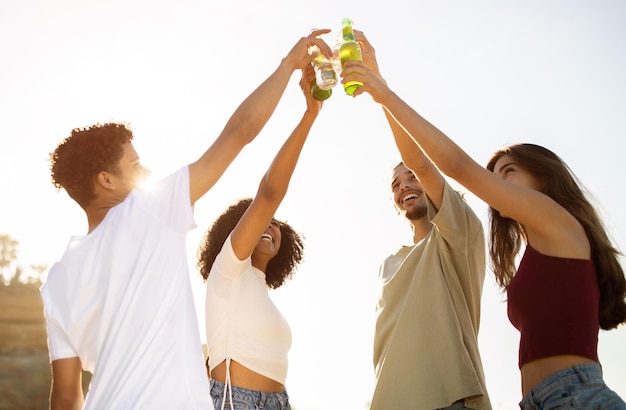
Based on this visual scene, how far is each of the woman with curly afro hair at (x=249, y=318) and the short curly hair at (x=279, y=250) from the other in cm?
58

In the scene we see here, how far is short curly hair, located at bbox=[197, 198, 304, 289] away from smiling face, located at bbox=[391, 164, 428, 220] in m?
1.14

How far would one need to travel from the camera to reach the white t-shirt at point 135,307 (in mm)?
A: 2205

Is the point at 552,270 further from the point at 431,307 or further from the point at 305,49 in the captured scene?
the point at 305,49

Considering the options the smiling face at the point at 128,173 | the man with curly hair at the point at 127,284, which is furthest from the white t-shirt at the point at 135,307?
the smiling face at the point at 128,173

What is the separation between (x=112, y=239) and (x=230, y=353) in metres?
1.37

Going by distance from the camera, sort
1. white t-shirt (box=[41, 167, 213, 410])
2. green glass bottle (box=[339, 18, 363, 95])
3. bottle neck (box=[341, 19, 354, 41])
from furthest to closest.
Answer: bottle neck (box=[341, 19, 354, 41]) → green glass bottle (box=[339, 18, 363, 95]) → white t-shirt (box=[41, 167, 213, 410])

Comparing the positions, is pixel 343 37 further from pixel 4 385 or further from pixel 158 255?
pixel 4 385

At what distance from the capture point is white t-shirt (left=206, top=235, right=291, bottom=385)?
3.56 meters

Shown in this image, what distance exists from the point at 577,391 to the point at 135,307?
6.62 feet

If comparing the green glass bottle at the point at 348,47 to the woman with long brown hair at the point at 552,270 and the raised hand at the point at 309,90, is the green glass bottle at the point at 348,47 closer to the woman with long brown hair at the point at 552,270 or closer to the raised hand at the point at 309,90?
the raised hand at the point at 309,90

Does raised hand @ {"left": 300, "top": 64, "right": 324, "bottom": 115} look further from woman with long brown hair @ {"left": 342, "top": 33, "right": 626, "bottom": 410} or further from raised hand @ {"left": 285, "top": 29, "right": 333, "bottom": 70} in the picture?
woman with long brown hair @ {"left": 342, "top": 33, "right": 626, "bottom": 410}

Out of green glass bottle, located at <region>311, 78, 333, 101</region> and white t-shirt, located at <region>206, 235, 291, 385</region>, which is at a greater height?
green glass bottle, located at <region>311, 78, 333, 101</region>

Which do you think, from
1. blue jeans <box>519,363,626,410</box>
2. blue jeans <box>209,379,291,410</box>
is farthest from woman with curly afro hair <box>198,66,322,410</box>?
blue jeans <box>519,363,626,410</box>

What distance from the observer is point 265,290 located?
13.0 ft
